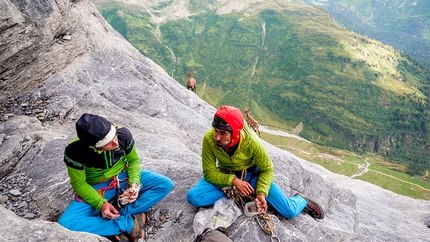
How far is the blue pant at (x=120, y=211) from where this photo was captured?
705 centimetres

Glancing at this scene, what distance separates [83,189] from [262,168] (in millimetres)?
5334

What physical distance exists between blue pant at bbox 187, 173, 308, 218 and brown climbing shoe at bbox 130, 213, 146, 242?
5.31 feet

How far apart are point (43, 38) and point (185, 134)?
9413mm

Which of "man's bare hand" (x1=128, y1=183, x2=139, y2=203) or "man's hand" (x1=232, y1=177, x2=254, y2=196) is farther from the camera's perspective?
"man's hand" (x1=232, y1=177, x2=254, y2=196)

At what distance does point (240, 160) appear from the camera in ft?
27.7

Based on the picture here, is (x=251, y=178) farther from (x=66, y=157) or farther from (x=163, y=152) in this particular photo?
(x=66, y=157)

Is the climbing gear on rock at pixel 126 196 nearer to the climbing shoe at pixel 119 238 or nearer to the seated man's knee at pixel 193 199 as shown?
the climbing shoe at pixel 119 238

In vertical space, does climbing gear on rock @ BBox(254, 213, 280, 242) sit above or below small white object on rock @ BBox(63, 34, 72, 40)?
below

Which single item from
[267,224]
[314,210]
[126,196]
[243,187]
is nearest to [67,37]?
[126,196]

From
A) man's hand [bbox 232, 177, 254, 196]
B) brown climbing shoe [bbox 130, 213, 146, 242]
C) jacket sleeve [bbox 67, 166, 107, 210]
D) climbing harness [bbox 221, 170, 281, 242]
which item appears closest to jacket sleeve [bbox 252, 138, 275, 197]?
man's hand [bbox 232, 177, 254, 196]

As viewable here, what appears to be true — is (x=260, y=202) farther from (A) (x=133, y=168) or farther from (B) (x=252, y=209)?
(A) (x=133, y=168)

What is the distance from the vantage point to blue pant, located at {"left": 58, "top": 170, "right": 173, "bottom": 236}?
705cm

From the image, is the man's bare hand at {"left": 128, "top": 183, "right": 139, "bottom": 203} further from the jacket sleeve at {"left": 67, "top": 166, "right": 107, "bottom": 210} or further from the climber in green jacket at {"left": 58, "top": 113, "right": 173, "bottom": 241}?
the jacket sleeve at {"left": 67, "top": 166, "right": 107, "bottom": 210}

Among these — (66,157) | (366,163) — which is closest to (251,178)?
(66,157)
